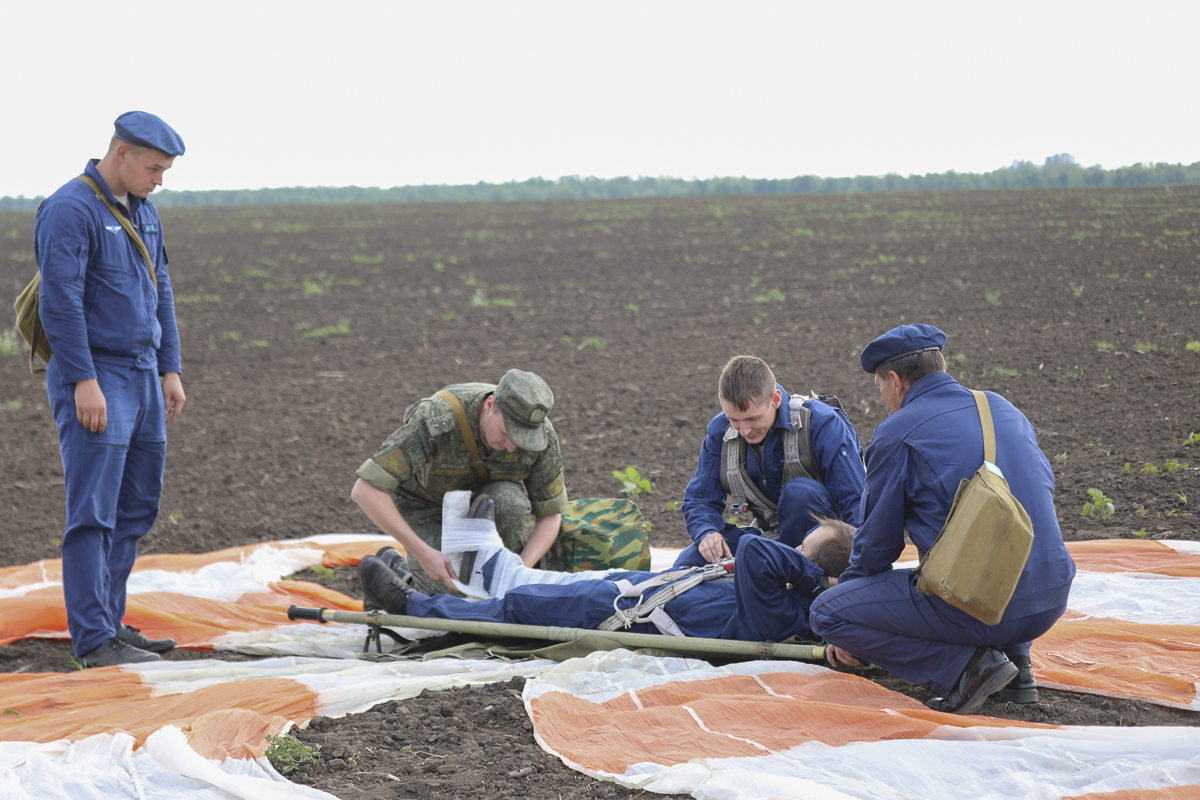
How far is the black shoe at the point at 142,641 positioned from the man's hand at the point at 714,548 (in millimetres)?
2719

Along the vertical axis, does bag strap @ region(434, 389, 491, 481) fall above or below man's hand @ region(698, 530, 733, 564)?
above

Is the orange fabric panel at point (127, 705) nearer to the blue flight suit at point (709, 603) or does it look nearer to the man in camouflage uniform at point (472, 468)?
the blue flight suit at point (709, 603)

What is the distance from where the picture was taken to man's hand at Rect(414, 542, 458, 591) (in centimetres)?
479

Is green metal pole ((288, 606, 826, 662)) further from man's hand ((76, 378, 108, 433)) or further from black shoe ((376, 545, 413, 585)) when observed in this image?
man's hand ((76, 378, 108, 433))

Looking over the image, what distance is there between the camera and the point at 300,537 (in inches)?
265

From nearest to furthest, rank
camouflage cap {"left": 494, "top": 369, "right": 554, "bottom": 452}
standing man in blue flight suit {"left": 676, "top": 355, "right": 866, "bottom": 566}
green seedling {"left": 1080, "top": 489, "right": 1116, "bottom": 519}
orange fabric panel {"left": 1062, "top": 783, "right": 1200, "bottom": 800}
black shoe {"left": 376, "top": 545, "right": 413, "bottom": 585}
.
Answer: orange fabric panel {"left": 1062, "top": 783, "right": 1200, "bottom": 800} < standing man in blue flight suit {"left": 676, "top": 355, "right": 866, "bottom": 566} < camouflage cap {"left": 494, "top": 369, "right": 554, "bottom": 452} < black shoe {"left": 376, "top": 545, "right": 413, "bottom": 585} < green seedling {"left": 1080, "top": 489, "right": 1116, "bottom": 519}

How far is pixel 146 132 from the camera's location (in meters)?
4.38

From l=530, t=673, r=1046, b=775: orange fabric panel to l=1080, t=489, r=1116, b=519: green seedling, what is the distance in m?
2.95

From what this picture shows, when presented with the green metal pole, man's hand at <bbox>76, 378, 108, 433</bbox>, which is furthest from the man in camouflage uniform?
man's hand at <bbox>76, 378, 108, 433</bbox>

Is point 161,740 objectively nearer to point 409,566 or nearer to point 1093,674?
point 409,566

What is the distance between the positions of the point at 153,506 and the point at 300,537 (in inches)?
77.8

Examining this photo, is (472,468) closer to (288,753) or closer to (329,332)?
(288,753)

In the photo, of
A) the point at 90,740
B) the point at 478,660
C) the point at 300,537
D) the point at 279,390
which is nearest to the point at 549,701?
the point at 478,660

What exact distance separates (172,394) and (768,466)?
10.4 feet
